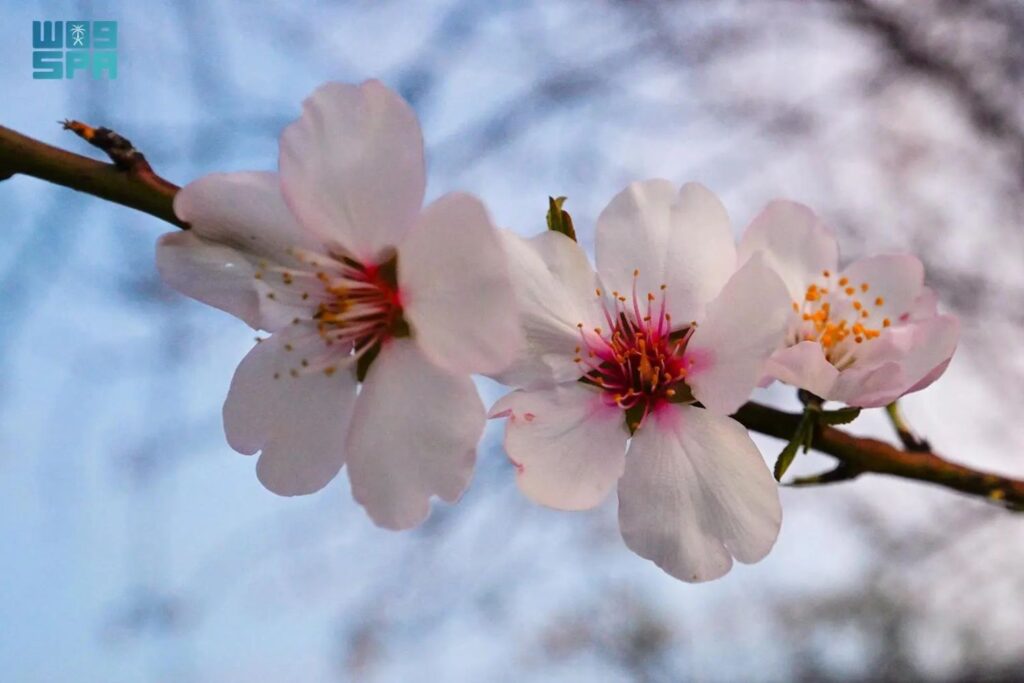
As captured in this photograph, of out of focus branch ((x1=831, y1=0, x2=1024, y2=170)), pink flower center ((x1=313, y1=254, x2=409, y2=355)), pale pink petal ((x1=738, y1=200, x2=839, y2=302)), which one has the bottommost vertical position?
pink flower center ((x1=313, y1=254, x2=409, y2=355))

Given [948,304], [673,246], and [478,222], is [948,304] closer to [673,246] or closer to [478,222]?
[673,246]

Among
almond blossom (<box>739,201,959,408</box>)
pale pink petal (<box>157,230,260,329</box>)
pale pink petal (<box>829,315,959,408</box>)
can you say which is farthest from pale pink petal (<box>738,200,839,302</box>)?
pale pink petal (<box>157,230,260,329</box>)

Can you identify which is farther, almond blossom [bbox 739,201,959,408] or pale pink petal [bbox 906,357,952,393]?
almond blossom [bbox 739,201,959,408]

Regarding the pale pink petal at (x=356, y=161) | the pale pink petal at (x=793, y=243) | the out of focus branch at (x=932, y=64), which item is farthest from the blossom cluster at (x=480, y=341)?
the out of focus branch at (x=932, y=64)

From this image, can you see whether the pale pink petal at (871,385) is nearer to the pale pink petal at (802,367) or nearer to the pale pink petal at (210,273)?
the pale pink petal at (802,367)

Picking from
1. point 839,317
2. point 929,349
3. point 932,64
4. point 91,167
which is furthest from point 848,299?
point 932,64

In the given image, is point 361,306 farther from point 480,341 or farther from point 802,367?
point 802,367

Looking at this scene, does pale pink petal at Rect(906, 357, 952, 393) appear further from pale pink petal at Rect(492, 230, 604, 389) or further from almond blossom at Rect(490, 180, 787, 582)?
pale pink petal at Rect(492, 230, 604, 389)
